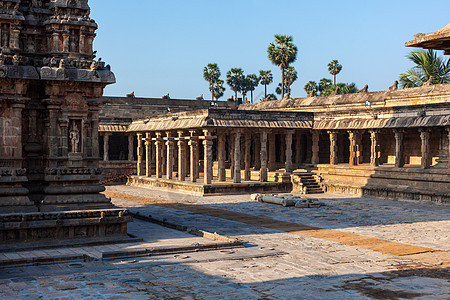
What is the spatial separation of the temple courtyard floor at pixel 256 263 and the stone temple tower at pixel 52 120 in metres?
1.15

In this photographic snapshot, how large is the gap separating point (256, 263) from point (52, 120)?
26.5ft

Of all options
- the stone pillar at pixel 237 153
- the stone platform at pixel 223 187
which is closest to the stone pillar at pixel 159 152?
the stone platform at pixel 223 187

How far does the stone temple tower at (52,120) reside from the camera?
18141mm

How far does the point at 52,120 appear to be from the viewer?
61.8 feet

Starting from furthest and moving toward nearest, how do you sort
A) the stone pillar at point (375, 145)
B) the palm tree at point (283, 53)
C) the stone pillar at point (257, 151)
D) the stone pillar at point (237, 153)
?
the palm tree at point (283, 53)
the stone pillar at point (257, 151)
the stone pillar at point (237, 153)
the stone pillar at point (375, 145)

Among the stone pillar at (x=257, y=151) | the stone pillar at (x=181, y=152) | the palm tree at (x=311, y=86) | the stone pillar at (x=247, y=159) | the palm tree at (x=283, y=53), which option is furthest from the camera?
the palm tree at (x=311, y=86)

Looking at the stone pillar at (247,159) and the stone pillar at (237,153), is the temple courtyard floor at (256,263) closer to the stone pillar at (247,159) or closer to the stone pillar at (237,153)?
the stone pillar at (237,153)

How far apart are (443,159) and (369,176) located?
177 inches

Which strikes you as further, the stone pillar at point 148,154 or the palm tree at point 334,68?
the palm tree at point 334,68

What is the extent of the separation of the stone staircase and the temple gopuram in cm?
7

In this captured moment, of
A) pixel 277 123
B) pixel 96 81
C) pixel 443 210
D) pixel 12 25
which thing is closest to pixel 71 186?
pixel 96 81

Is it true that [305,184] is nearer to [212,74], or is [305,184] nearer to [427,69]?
[427,69]

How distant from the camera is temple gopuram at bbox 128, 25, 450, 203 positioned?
33094 mm

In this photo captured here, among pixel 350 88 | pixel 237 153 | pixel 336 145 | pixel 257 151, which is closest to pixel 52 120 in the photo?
pixel 237 153
